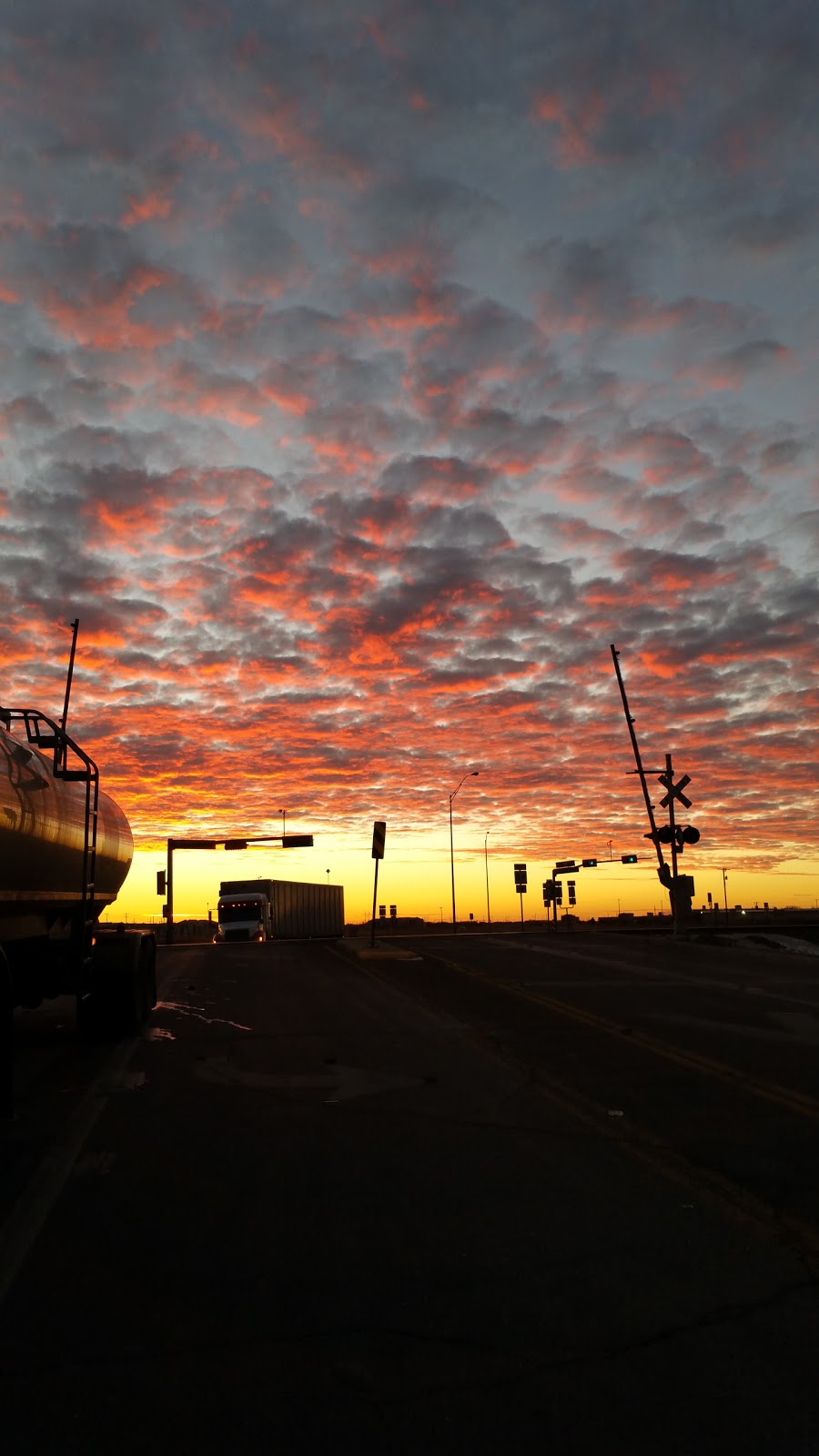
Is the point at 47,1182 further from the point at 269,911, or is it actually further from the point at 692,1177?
the point at 269,911

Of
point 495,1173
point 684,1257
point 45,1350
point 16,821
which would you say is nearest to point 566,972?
point 16,821

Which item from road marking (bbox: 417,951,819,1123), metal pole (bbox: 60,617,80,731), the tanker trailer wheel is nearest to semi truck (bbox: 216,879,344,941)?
metal pole (bbox: 60,617,80,731)

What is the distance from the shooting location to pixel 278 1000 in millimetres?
19422

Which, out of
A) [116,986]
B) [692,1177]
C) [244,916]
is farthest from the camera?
[244,916]

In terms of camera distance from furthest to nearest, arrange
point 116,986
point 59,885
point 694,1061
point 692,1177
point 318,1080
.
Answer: point 116,986, point 59,885, point 694,1061, point 318,1080, point 692,1177

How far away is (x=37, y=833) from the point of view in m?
11.5

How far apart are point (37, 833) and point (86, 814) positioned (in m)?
2.31

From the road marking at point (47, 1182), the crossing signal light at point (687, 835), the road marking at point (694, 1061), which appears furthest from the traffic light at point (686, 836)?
the road marking at point (47, 1182)

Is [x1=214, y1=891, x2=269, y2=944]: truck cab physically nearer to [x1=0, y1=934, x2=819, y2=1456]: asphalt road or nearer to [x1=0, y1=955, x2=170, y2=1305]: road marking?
[x1=0, y1=934, x2=819, y2=1456]: asphalt road

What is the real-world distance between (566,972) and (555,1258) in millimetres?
18955

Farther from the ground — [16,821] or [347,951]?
[16,821]

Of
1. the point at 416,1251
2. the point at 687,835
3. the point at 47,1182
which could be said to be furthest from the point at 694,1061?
the point at 687,835

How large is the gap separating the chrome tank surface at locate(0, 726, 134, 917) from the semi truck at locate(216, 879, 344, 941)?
48.0m

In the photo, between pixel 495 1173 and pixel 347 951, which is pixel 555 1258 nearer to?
pixel 495 1173
